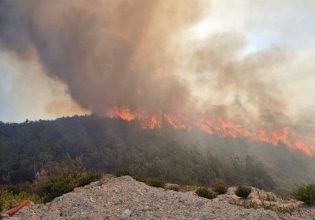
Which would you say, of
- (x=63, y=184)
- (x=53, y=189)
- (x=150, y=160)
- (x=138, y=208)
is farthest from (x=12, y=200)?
(x=150, y=160)

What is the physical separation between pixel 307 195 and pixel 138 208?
8256mm

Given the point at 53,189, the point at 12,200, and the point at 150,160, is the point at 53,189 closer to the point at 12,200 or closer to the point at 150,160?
the point at 12,200

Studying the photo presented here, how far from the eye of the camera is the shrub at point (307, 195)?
20.2 metres

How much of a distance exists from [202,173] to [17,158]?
7519cm

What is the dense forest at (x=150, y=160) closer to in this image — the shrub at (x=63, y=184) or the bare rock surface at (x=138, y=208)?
the shrub at (x=63, y=184)

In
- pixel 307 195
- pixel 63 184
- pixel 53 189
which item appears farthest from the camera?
pixel 63 184

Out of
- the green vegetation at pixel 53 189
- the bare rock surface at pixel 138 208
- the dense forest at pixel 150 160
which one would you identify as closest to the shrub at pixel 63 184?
the green vegetation at pixel 53 189

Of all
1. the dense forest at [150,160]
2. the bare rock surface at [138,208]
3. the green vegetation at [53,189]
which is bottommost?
the bare rock surface at [138,208]

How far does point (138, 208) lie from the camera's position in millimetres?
17828

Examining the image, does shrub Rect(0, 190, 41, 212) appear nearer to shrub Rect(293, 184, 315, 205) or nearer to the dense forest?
shrub Rect(293, 184, 315, 205)

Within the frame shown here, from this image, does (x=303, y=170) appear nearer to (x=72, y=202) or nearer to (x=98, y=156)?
(x=98, y=156)

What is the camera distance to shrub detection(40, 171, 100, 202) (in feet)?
78.5

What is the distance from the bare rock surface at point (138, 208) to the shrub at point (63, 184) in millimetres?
2255

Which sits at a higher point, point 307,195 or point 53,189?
point 53,189
